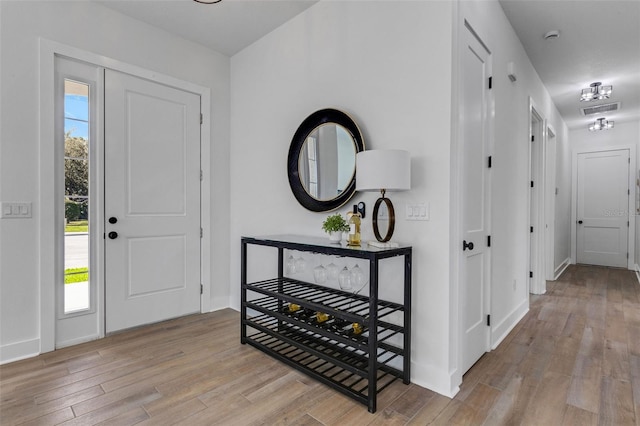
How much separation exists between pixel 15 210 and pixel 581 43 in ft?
16.8

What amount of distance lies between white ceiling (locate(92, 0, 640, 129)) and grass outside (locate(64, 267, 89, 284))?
219 centimetres

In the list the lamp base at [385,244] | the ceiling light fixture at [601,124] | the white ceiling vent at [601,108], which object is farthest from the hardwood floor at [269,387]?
the ceiling light fixture at [601,124]

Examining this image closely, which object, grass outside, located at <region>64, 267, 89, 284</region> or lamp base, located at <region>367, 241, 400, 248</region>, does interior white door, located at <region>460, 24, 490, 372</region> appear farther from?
grass outside, located at <region>64, 267, 89, 284</region>

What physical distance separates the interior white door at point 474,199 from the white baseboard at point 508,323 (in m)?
0.17

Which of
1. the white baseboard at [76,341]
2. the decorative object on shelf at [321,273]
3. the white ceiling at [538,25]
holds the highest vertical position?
the white ceiling at [538,25]

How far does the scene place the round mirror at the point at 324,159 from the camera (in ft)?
8.04

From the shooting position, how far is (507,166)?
9.58 feet

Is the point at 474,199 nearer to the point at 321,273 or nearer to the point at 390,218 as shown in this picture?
the point at 390,218

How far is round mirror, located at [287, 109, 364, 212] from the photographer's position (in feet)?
8.04

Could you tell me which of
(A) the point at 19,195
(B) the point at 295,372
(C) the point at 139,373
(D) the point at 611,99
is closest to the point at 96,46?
(A) the point at 19,195

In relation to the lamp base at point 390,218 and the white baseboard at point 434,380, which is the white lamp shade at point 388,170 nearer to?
the lamp base at point 390,218

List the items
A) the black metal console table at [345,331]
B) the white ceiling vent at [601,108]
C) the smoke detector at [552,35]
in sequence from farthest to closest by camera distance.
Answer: the white ceiling vent at [601,108] < the smoke detector at [552,35] < the black metal console table at [345,331]

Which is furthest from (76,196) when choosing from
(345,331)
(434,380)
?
(434,380)

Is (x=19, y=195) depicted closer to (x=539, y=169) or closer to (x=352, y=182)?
(x=352, y=182)
